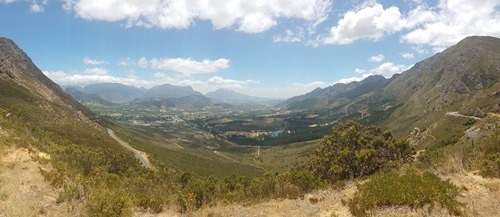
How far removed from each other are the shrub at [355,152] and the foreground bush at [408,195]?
11.6 meters

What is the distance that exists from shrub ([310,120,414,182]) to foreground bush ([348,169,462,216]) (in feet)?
38.1

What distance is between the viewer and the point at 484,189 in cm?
1238

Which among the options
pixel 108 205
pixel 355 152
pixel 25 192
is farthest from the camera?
pixel 355 152

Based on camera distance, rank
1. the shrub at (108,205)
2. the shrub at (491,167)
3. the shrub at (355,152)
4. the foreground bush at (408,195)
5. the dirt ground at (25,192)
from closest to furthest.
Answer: the foreground bush at (408,195), the shrub at (108,205), the dirt ground at (25,192), the shrub at (491,167), the shrub at (355,152)

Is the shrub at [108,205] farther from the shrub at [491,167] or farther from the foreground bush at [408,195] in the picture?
the shrub at [491,167]

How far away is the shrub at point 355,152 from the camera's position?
25.4m

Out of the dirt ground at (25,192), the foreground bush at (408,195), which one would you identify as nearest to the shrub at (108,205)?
the dirt ground at (25,192)

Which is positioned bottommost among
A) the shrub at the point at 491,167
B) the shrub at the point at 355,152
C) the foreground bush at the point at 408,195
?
the shrub at the point at 355,152

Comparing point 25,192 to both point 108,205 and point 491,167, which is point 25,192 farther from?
point 491,167

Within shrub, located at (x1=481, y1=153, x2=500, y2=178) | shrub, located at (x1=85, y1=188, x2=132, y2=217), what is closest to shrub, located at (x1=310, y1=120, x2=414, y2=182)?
shrub, located at (x1=481, y1=153, x2=500, y2=178)

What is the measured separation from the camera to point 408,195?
1133 centimetres

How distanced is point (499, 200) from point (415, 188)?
2.97 m

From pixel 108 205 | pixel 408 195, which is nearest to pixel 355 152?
pixel 408 195

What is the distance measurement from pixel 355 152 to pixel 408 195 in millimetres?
14900
